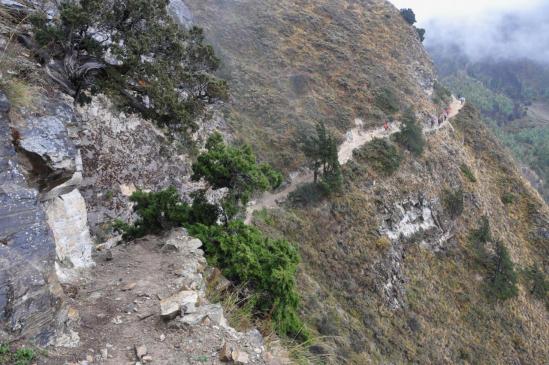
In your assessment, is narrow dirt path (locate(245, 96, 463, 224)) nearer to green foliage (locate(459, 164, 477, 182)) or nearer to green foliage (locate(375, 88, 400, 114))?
green foliage (locate(375, 88, 400, 114))

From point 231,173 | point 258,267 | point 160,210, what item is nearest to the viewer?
point 258,267

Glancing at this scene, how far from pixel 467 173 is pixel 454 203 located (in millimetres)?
6679

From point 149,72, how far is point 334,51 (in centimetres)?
4128

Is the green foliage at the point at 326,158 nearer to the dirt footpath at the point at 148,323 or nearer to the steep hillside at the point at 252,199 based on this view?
the steep hillside at the point at 252,199

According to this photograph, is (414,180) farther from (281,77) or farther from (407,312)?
(281,77)

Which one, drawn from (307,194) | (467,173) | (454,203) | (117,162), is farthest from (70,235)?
(467,173)

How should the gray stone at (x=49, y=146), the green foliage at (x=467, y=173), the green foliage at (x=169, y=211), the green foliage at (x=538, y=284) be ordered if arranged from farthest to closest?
the green foliage at (x=467, y=173)
the green foliage at (x=538, y=284)
the green foliage at (x=169, y=211)
the gray stone at (x=49, y=146)

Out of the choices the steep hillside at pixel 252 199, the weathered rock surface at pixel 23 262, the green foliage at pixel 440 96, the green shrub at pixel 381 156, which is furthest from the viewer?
the green foliage at pixel 440 96

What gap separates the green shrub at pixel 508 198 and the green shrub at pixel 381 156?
16.6 meters

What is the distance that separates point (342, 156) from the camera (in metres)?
36.3

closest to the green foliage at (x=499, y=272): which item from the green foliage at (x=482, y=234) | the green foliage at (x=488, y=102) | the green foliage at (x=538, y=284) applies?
the green foliage at (x=482, y=234)

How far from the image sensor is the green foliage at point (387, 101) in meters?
43.6

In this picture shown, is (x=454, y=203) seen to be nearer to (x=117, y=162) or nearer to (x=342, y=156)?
(x=342, y=156)

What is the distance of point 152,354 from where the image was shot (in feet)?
21.5
